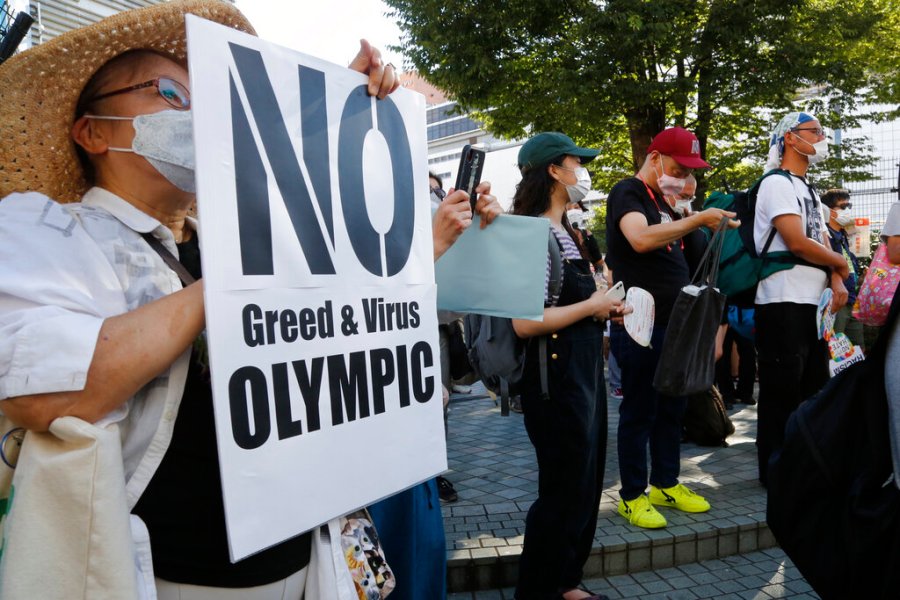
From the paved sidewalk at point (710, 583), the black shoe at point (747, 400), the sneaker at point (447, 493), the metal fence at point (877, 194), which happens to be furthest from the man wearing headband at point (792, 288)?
the metal fence at point (877, 194)

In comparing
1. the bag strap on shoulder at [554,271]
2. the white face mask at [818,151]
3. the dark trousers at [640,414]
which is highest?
the white face mask at [818,151]

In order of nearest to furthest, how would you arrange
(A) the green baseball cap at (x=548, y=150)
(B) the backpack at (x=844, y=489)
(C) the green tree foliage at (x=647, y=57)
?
1. (B) the backpack at (x=844, y=489)
2. (A) the green baseball cap at (x=548, y=150)
3. (C) the green tree foliage at (x=647, y=57)

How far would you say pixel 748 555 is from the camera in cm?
383

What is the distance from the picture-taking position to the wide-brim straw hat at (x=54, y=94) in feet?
4.27

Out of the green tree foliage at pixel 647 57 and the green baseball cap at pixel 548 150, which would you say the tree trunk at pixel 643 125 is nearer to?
the green tree foliage at pixel 647 57

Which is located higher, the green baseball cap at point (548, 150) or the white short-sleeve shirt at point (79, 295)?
the green baseball cap at point (548, 150)

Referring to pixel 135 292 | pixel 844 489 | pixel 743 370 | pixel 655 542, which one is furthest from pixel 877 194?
pixel 135 292

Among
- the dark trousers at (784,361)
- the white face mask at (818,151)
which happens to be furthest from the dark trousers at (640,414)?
the white face mask at (818,151)

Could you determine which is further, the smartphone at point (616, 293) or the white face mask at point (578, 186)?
the white face mask at point (578, 186)

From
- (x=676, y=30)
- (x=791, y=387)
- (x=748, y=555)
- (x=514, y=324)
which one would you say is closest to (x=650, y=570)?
(x=748, y=555)

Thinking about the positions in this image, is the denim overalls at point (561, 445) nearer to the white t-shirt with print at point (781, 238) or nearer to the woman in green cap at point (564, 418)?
the woman in green cap at point (564, 418)

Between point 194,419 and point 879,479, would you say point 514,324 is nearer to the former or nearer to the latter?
point 879,479

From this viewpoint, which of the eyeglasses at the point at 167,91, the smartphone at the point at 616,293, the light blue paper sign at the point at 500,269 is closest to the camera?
the eyeglasses at the point at 167,91

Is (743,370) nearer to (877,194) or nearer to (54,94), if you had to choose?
(54,94)
